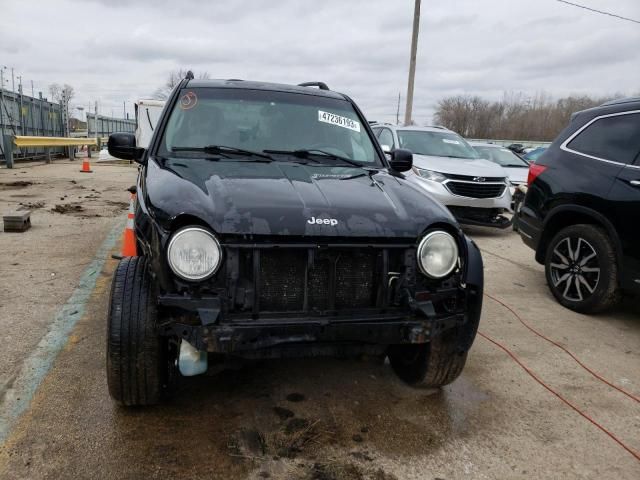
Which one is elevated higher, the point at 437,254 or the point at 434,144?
the point at 434,144

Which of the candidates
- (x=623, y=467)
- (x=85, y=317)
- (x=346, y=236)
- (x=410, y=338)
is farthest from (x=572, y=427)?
(x=85, y=317)

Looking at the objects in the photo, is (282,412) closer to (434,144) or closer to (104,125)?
(434,144)

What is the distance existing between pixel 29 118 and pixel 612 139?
22.3 m

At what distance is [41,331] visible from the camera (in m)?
3.86

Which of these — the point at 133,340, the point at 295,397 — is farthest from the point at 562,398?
the point at 133,340

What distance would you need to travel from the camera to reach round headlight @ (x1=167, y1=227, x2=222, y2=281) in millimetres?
2418

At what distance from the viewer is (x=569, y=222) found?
5172 millimetres

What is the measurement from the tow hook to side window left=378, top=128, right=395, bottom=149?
7499 millimetres

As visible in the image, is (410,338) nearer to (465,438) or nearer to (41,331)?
(465,438)

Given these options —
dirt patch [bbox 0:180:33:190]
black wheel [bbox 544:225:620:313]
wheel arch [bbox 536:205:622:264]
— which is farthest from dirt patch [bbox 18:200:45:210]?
black wheel [bbox 544:225:620:313]

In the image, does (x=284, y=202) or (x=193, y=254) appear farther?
(x=284, y=202)

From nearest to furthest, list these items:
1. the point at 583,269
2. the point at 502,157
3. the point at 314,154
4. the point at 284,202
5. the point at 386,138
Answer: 1. the point at 284,202
2. the point at 314,154
3. the point at 583,269
4. the point at 386,138
5. the point at 502,157

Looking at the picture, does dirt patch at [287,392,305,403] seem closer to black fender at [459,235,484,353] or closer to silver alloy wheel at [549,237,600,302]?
black fender at [459,235,484,353]

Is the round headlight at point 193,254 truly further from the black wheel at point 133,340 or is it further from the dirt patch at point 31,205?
the dirt patch at point 31,205
